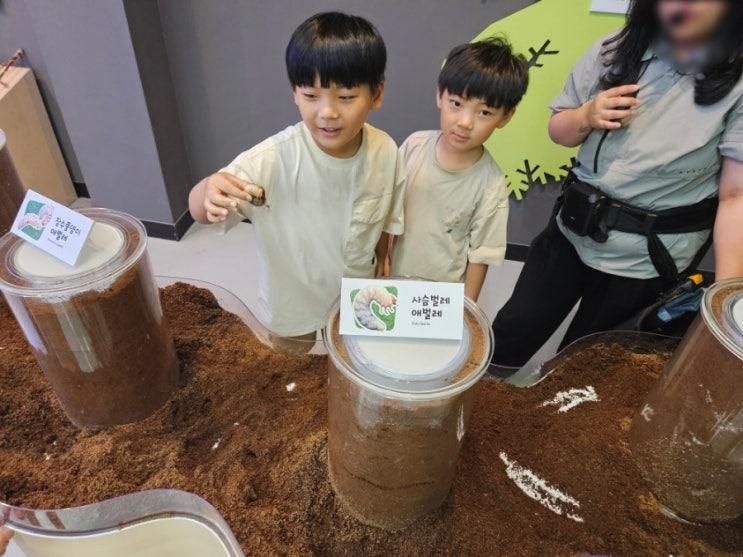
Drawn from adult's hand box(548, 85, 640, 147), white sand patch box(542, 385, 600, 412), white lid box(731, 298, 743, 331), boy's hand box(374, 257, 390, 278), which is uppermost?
adult's hand box(548, 85, 640, 147)

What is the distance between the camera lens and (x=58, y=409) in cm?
85

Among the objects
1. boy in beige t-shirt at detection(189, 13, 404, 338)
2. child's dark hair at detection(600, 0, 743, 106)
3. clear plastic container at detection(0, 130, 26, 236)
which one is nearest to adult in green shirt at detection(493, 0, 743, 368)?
child's dark hair at detection(600, 0, 743, 106)

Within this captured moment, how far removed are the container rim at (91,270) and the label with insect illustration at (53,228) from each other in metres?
0.03

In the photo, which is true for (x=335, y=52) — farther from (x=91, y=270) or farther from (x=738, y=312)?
(x=738, y=312)

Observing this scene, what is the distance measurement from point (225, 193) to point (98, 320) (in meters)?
0.25

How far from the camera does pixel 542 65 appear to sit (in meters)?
1.72

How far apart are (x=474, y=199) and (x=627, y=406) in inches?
19.2

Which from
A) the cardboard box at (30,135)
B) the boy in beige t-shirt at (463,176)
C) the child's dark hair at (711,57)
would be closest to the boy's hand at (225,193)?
the boy in beige t-shirt at (463,176)

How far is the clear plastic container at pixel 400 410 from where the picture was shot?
552 millimetres

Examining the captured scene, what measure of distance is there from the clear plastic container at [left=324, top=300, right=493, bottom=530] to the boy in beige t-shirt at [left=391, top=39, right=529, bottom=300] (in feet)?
1.43

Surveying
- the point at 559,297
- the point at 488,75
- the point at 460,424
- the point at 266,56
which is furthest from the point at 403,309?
the point at 266,56

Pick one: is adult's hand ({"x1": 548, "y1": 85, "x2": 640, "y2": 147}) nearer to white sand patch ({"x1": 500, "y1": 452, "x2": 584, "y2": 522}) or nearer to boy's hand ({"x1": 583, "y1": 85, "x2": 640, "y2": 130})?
boy's hand ({"x1": 583, "y1": 85, "x2": 640, "y2": 130})

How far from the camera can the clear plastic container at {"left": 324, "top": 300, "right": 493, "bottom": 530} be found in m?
0.55

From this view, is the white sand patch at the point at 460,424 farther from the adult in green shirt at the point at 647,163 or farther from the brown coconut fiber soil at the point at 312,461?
the adult in green shirt at the point at 647,163
